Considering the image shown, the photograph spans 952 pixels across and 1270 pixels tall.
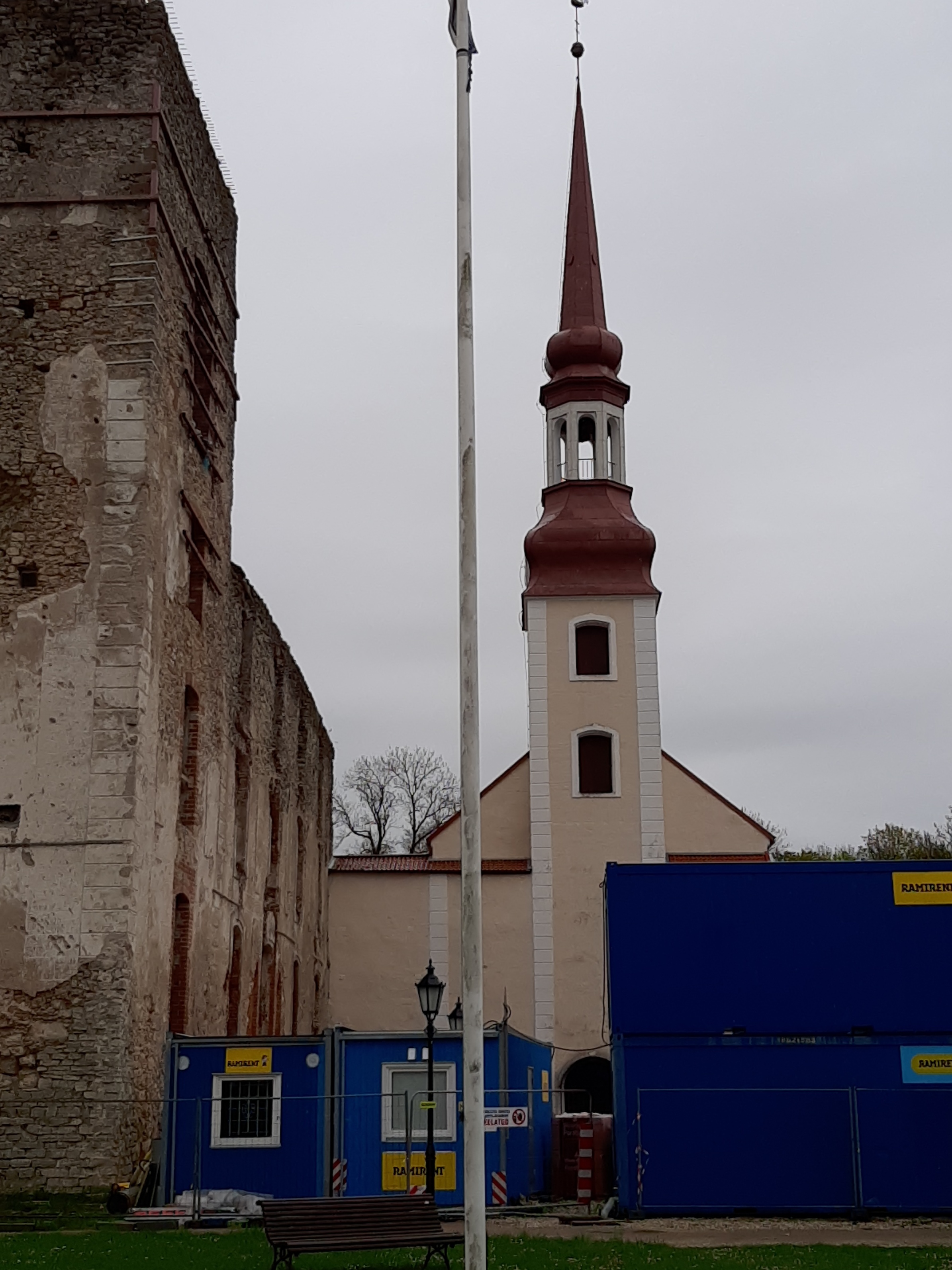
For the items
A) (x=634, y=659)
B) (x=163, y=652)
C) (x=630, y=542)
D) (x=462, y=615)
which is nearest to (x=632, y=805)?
(x=634, y=659)

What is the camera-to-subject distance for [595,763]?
38.1 metres

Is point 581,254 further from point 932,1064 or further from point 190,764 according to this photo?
point 932,1064

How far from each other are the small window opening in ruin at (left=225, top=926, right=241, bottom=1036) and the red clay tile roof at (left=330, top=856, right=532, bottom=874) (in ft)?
37.7


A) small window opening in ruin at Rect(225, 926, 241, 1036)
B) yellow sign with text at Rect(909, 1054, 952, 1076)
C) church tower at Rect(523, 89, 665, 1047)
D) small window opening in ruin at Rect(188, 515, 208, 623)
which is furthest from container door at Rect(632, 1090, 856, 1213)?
church tower at Rect(523, 89, 665, 1047)

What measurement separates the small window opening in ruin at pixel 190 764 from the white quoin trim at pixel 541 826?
51.3ft

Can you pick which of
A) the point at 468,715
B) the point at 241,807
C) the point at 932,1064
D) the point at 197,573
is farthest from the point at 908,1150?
the point at 241,807

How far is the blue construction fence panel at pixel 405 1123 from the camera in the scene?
64.6 ft

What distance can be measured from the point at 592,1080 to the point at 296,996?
24.8 ft

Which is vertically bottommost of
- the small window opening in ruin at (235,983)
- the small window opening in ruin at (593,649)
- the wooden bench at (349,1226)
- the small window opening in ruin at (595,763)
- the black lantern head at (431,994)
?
the wooden bench at (349,1226)

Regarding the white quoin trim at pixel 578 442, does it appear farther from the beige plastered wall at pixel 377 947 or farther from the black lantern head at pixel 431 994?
the black lantern head at pixel 431 994

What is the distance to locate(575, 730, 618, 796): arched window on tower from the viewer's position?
124ft

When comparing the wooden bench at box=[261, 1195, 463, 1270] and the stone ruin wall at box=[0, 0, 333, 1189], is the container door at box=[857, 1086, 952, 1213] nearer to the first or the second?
the wooden bench at box=[261, 1195, 463, 1270]

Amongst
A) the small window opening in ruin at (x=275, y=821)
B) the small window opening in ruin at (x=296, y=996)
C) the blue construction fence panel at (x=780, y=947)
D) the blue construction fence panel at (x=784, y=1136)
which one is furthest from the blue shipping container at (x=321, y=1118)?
the small window opening in ruin at (x=296, y=996)

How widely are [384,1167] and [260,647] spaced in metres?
11.8
